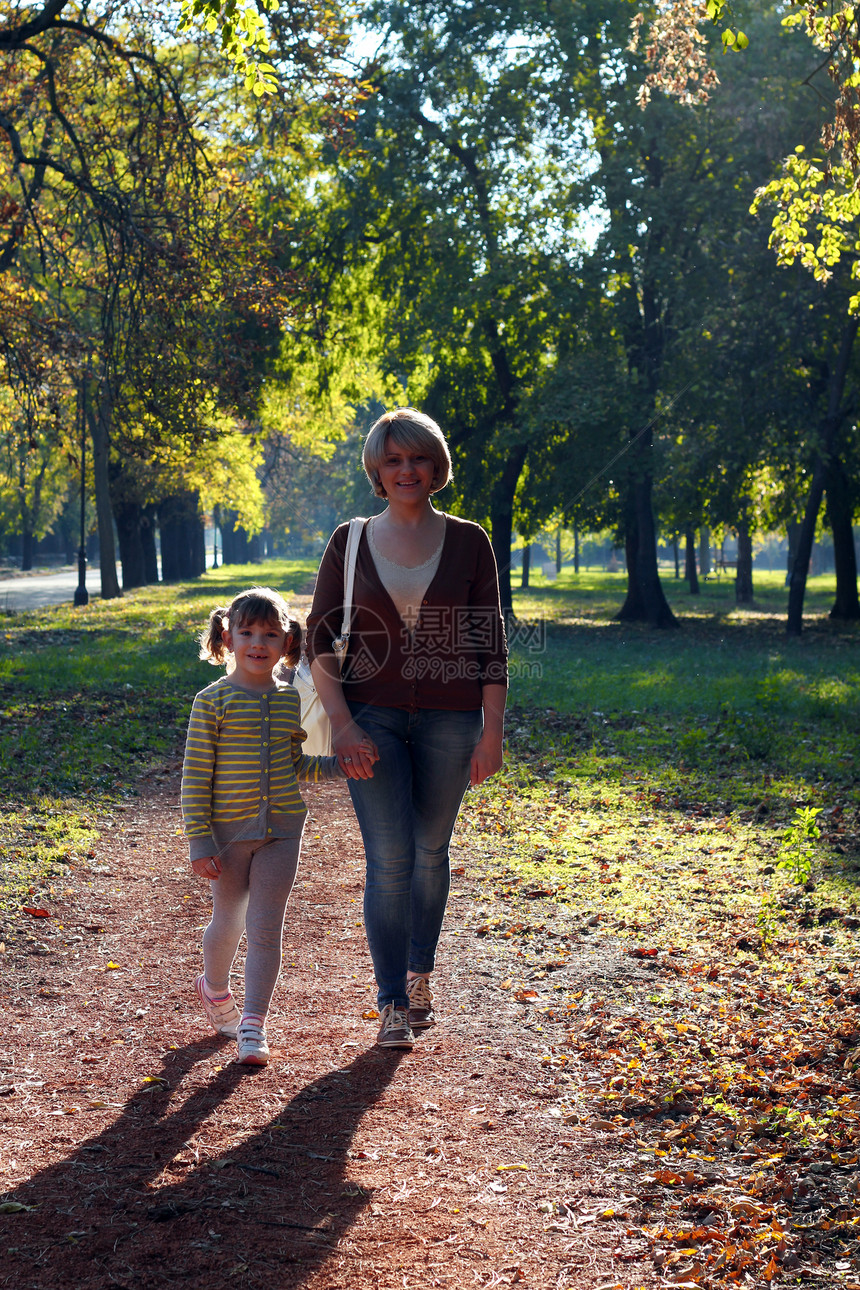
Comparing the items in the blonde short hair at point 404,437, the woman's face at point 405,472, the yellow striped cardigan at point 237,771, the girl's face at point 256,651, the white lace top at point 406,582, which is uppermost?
the blonde short hair at point 404,437

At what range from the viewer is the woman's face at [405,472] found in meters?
4.10

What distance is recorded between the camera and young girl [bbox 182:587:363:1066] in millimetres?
4141

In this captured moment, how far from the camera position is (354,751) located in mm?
4039

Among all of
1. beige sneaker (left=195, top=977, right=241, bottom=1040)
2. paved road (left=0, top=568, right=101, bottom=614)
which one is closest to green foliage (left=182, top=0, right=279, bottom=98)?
beige sneaker (left=195, top=977, right=241, bottom=1040)

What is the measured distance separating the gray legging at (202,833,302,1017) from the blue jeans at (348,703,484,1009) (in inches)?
12.4

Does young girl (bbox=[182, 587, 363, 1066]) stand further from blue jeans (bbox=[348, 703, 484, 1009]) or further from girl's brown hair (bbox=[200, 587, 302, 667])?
blue jeans (bbox=[348, 703, 484, 1009])

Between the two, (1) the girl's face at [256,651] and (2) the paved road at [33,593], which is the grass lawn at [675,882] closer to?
(1) the girl's face at [256,651]

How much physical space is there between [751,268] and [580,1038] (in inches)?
868

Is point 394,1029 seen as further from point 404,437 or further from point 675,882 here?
point 675,882

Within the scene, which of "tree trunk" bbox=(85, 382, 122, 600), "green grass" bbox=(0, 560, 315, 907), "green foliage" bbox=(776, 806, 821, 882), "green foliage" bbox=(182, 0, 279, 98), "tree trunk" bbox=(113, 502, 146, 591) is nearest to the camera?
"green foliage" bbox=(182, 0, 279, 98)

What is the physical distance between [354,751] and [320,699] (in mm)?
244

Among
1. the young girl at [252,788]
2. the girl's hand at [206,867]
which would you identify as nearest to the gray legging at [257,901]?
the young girl at [252,788]

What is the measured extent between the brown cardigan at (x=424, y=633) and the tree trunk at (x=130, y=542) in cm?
3450

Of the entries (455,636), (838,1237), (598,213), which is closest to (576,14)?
(598,213)
